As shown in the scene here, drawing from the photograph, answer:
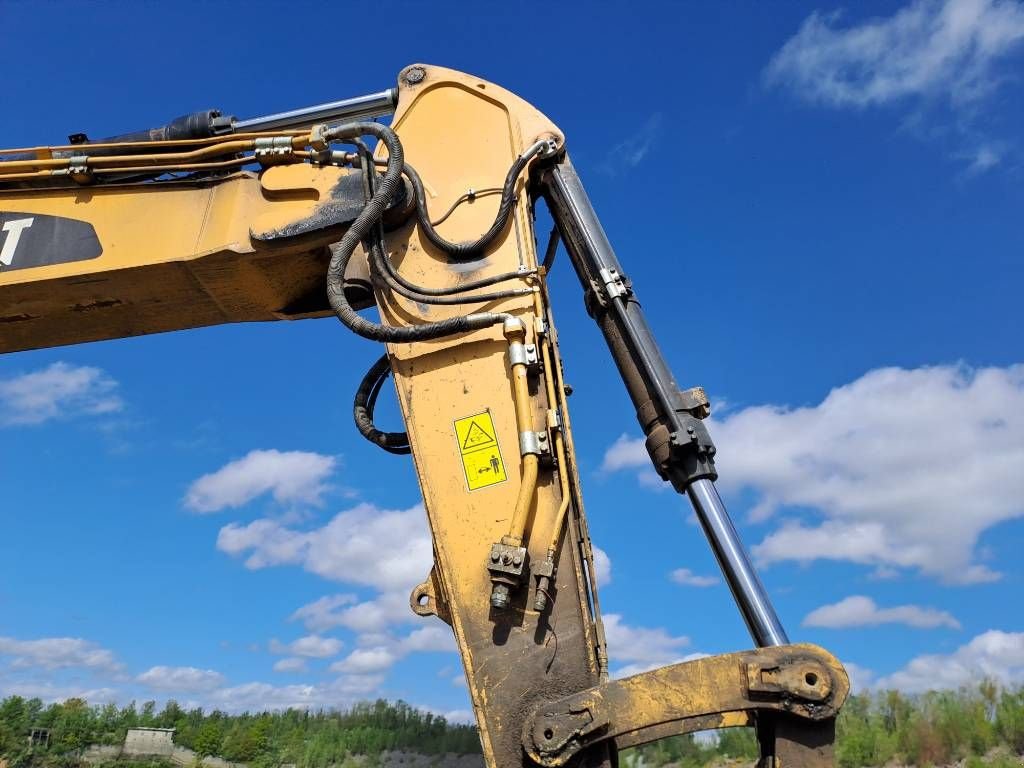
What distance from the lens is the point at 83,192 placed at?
414 centimetres

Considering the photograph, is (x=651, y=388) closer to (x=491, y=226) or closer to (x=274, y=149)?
(x=491, y=226)

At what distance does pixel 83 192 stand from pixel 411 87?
1.63 m

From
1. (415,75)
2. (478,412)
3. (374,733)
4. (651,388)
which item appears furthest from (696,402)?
(374,733)

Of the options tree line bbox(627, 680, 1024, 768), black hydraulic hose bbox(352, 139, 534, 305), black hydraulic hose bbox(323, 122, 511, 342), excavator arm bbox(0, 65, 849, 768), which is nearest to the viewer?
excavator arm bbox(0, 65, 849, 768)

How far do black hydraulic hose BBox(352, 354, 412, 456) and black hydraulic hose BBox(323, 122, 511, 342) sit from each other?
327mm

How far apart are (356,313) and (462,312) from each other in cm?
43

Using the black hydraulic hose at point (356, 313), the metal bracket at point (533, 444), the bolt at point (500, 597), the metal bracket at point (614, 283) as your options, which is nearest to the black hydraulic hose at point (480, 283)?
the black hydraulic hose at point (356, 313)

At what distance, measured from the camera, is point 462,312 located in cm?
356

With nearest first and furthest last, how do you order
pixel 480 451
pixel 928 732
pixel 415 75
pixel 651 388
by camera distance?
pixel 480 451, pixel 651 388, pixel 415 75, pixel 928 732

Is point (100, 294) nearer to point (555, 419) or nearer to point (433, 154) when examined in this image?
point (433, 154)

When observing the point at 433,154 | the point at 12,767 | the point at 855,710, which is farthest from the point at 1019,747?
the point at 12,767

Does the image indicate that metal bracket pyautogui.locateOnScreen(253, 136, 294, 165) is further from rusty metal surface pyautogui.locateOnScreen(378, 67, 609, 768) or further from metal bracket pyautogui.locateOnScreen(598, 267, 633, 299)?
metal bracket pyautogui.locateOnScreen(598, 267, 633, 299)

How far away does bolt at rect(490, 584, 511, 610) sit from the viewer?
119 inches

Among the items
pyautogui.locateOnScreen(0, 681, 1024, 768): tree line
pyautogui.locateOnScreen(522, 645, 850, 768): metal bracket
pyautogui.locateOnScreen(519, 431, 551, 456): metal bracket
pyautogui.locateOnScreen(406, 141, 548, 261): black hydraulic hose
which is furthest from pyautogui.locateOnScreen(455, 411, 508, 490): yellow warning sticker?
pyautogui.locateOnScreen(0, 681, 1024, 768): tree line
